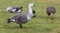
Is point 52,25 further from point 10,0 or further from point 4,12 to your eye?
point 10,0

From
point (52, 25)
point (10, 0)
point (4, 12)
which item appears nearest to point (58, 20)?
point (52, 25)

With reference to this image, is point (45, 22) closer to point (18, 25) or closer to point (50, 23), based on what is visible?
point (50, 23)

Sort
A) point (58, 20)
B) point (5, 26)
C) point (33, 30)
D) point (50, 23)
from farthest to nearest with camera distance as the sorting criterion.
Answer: point (58, 20), point (50, 23), point (5, 26), point (33, 30)

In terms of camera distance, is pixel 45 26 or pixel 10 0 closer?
pixel 45 26

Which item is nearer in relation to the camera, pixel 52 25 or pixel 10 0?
pixel 52 25

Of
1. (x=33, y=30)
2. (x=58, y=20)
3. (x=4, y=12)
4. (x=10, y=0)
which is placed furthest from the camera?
(x=10, y=0)

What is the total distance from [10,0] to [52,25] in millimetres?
10720

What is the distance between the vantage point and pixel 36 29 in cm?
1163

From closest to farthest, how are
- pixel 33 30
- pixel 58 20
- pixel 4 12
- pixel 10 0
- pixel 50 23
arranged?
1. pixel 33 30
2. pixel 50 23
3. pixel 58 20
4. pixel 4 12
5. pixel 10 0

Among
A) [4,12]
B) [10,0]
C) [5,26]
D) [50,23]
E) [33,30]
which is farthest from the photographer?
[10,0]

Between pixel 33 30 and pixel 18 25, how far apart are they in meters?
1.10

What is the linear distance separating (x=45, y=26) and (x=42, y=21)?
48.0 inches

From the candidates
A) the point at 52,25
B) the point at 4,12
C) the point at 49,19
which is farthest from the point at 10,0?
the point at 52,25

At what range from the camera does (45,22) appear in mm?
13305
